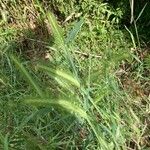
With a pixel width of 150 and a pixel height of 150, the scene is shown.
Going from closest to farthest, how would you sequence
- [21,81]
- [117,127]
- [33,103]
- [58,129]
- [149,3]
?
[33,103] → [117,127] → [58,129] → [21,81] → [149,3]

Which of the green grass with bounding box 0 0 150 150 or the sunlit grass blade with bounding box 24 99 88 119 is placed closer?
the sunlit grass blade with bounding box 24 99 88 119

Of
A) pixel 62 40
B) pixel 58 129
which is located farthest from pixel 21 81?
pixel 62 40

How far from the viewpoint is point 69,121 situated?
212 centimetres

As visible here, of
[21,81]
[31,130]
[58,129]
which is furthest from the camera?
[21,81]

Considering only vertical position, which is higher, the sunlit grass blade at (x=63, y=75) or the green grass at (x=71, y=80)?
the sunlit grass blade at (x=63, y=75)

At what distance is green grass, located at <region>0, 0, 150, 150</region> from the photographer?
1971 millimetres

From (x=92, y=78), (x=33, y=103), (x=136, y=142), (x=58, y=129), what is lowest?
(x=136, y=142)

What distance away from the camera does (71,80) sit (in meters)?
1.88

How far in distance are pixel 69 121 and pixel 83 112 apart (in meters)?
0.27

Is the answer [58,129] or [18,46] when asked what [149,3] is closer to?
[18,46]

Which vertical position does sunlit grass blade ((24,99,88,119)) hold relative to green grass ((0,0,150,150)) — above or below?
above

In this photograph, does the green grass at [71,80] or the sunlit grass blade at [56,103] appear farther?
the green grass at [71,80]

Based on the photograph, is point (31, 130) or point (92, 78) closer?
point (92, 78)

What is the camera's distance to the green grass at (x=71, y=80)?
1.97 metres
